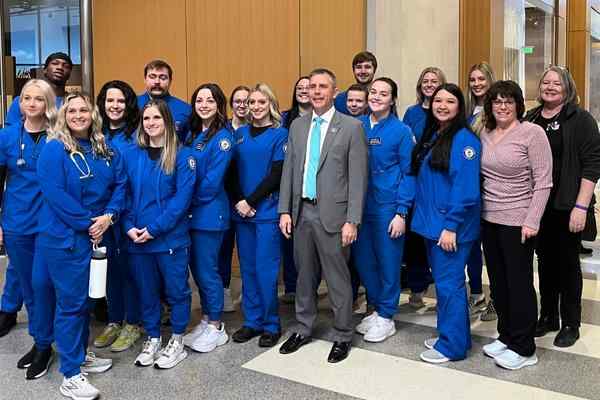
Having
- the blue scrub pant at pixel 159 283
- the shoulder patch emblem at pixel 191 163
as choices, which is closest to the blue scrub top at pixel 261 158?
the shoulder patch emblem at pixel 191 163

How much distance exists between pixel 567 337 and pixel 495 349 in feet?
1.69

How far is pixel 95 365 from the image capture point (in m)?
3.21

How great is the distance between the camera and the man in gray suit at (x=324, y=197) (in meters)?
3.24

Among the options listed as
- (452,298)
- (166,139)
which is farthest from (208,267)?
(452,298)

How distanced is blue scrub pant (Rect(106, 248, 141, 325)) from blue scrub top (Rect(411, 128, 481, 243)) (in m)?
1.55

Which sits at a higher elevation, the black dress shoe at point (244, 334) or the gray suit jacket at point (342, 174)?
the gray suit jacket at point (342, 174)

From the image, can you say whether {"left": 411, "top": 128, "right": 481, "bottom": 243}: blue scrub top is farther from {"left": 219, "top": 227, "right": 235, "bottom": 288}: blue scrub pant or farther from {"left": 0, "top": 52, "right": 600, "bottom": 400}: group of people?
{"left": 219, "top": 227, "right": 235, "bottom": 288}: blue scrub pant

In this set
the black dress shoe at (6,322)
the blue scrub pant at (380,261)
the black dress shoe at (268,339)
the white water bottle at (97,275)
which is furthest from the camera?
the black dress shoe at (6,322)

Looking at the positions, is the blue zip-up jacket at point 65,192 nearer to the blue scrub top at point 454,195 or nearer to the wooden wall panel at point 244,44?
the blue scrub top at point 454,195

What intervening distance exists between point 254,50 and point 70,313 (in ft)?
10.1

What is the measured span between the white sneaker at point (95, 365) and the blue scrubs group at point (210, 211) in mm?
619

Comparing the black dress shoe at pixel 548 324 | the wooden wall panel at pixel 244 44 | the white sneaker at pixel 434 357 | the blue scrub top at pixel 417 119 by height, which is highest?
the wooden wall panel at pixel 244 44

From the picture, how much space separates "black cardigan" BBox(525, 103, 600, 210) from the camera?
3.29 m

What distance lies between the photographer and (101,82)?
6.00m
